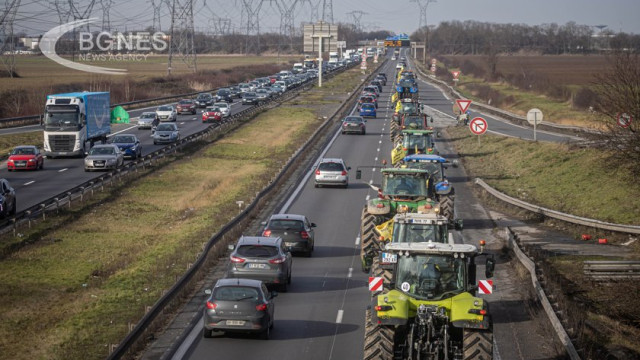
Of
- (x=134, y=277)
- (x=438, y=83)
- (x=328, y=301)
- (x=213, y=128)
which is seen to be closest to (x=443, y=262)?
(x=328, y=301)

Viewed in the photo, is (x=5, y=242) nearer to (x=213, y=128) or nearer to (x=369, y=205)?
(x=369, y=205)

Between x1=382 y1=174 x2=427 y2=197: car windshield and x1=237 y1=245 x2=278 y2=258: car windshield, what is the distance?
5011mm

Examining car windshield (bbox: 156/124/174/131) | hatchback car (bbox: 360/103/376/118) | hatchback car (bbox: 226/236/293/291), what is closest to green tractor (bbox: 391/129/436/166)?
hatchback car (bbox: 226/236/293/291)

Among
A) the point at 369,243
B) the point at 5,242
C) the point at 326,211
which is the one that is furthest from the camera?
the point at 326,211

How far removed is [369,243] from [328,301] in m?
3.15

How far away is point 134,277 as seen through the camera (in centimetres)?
2597

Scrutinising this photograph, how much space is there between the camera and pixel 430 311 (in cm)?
1460

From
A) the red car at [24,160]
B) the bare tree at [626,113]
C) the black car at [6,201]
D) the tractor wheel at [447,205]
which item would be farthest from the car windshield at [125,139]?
the bare tree at [626,113]

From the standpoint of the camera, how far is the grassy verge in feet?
66.1

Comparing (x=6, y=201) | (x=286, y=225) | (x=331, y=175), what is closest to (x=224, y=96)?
(x=331, y=175)

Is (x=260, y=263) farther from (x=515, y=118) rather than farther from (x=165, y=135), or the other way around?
(x=515, y=118)

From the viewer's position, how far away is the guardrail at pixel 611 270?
2467cm

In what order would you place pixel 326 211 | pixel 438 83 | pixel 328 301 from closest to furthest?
pixel 328 301 < pixel 326 211 < pixel 438 83

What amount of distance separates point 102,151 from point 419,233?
32.4 m
